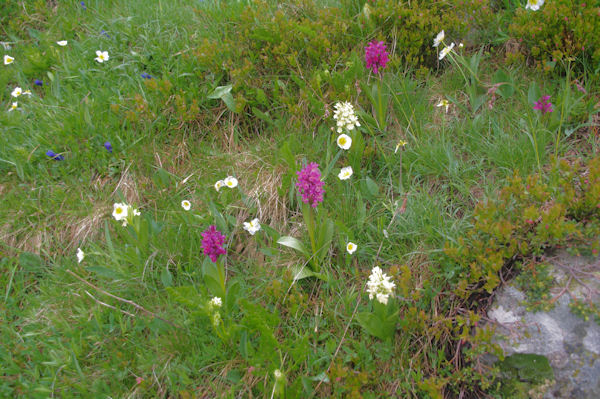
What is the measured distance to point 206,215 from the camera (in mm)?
2918

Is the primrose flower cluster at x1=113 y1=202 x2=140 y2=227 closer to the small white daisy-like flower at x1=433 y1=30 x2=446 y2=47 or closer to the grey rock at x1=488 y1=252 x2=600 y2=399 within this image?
the grey rock at x1=488 y1=252 x2=600 y2=399

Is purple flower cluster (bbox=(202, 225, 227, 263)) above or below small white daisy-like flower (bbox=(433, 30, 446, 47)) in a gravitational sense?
below

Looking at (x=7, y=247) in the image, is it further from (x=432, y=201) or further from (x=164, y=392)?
(x=432, y=201)

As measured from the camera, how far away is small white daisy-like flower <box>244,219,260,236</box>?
277 cm

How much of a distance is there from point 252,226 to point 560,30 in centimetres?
240

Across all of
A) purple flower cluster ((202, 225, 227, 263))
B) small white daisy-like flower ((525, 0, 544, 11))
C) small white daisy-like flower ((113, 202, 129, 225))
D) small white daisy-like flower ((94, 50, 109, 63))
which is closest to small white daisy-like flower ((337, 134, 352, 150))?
purple flower cluster ((202, 225, 227, 263))

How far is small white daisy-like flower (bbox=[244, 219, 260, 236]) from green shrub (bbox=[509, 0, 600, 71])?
2140 millimetres

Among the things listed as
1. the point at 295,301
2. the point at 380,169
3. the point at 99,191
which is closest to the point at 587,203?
the point at 380,169

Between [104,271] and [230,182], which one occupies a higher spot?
[230,182]

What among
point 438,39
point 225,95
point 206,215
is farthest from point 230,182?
point 438,39

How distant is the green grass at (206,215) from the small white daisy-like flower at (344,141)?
6.8 inches

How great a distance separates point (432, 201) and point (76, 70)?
3.15 metres

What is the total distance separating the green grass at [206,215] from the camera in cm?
227

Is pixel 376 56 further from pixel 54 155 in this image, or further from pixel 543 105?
pixel 54 155
